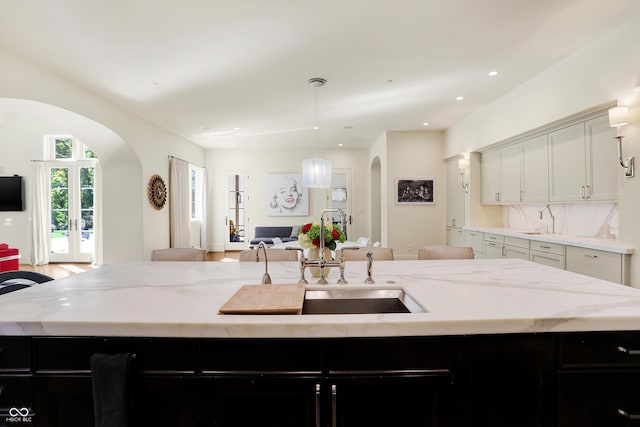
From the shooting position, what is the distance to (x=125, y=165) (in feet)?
17.8

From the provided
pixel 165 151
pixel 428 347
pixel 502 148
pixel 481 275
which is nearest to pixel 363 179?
pixel 502 148

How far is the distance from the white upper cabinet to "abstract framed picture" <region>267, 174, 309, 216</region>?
5.73 metres

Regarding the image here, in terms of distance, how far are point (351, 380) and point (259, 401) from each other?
331 mm

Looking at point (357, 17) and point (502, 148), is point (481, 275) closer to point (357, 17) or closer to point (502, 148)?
point (357, 17)

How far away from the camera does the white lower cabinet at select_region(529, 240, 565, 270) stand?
3.33 m

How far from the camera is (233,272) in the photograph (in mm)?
1914

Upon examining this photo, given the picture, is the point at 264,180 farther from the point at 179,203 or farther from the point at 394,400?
the point at 394,400

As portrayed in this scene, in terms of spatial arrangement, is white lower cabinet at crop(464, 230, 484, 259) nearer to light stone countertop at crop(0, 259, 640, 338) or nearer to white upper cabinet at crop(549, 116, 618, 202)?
white upper cabinet at crop(549, 116, 618, 202)

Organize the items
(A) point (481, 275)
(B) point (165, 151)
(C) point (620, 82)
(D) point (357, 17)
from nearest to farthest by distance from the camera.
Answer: (A) point (481, 275) < (D) point (357, 17) < (C) point (620, 82) < (B) point (165, 151)

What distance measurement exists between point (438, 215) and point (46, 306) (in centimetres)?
641

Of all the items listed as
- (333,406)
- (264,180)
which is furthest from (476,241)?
(264,180)

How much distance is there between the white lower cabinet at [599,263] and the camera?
266 centimetres

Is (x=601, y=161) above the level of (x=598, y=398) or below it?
above

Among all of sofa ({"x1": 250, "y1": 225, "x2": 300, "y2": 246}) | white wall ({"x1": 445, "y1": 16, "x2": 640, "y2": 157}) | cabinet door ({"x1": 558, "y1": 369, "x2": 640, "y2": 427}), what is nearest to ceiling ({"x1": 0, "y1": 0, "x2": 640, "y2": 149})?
white wall ({"x1": 445, "y1": 16, "x2": 640, "y2": 157})
